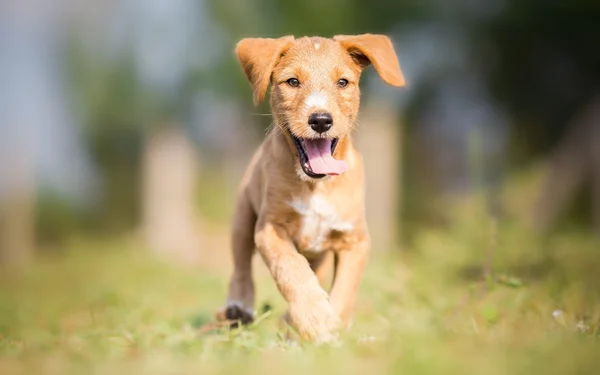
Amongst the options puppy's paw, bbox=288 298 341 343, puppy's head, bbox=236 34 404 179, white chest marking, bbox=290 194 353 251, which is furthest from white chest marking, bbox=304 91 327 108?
puppy's paw, bbox=288 298 341 343

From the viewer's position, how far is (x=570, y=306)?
17.2ft

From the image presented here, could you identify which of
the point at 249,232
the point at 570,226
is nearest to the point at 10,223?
the point at 570,226

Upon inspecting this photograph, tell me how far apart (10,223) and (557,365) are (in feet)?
65.5

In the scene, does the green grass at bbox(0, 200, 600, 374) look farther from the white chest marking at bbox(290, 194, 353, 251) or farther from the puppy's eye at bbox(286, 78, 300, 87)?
the puppy's eye at bbox(286, 78, 300, 87)

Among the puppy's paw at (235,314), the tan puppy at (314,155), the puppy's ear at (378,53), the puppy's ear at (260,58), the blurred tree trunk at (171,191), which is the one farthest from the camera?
the blurred tree trunk at (171,191)

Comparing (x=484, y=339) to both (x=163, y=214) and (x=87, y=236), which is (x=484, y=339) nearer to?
(x=163, y=214)

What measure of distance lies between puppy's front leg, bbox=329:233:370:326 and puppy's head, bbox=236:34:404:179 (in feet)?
1.89

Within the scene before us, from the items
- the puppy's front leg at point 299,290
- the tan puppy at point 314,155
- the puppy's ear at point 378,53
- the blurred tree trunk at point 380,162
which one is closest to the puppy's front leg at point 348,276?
the tan puppy at point 314,155

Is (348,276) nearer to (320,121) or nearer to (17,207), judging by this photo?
(320,121)

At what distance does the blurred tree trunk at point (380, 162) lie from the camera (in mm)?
14461

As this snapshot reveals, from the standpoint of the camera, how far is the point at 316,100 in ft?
14.9

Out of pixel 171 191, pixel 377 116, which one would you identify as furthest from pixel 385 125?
pixel 171 191

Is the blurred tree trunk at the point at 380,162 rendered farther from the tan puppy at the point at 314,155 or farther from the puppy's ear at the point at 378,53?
the tan puppy at the point at 314,155

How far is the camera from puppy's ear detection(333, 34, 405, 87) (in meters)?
4.82
